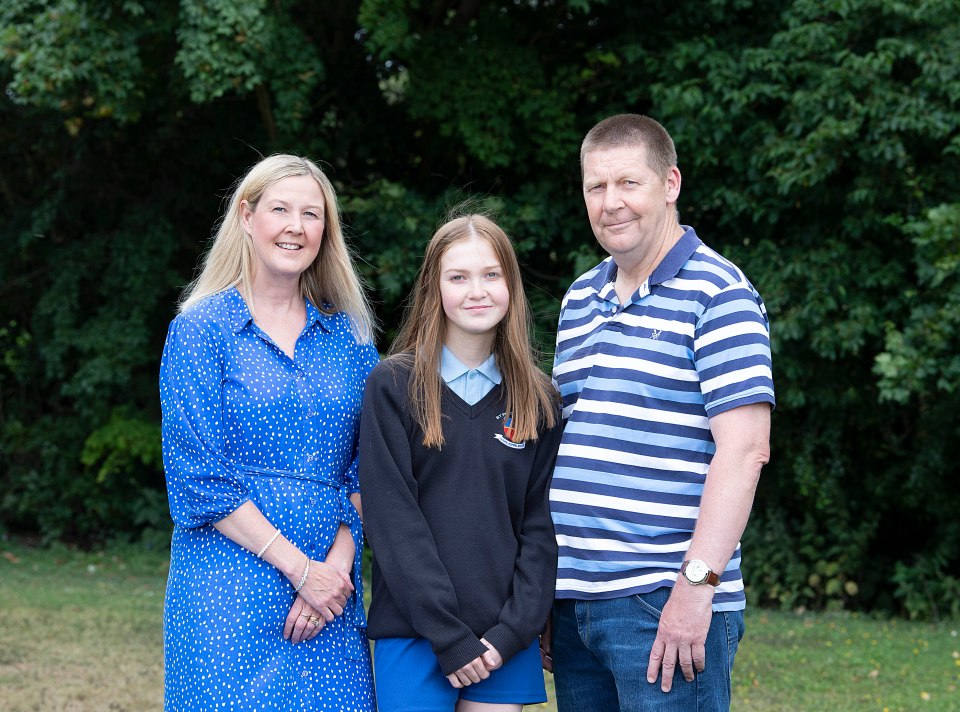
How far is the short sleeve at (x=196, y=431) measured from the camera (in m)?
2.70

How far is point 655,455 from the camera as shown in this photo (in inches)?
103

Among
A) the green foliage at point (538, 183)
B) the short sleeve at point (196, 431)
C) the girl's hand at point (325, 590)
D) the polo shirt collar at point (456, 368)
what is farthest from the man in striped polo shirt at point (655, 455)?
the green foliage at point (538, 183)

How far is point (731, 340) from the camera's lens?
8.34ft

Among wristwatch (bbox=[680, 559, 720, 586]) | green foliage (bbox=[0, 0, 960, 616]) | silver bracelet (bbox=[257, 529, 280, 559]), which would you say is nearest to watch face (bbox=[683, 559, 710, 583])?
wristwatch (bbox=[680, 559, 720, 586])

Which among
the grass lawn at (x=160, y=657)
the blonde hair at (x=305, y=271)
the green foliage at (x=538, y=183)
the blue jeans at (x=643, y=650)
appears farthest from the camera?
the green foliage at (x=538, y=183)

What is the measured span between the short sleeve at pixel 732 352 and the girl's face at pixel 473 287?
1.73 feet

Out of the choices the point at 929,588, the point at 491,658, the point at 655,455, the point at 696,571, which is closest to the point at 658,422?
the point at 655,455

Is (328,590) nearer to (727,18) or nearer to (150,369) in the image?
(727,18)

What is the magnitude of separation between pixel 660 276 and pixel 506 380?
1.54 feet

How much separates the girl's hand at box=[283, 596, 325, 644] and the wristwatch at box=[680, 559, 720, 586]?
0.95 metres

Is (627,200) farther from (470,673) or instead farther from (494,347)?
(470,673)

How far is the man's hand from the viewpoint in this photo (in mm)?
2486

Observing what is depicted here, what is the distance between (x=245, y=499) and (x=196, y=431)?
8.2 inches

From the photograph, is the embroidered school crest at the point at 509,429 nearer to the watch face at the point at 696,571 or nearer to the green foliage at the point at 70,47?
the watch face at the point at 696,571
